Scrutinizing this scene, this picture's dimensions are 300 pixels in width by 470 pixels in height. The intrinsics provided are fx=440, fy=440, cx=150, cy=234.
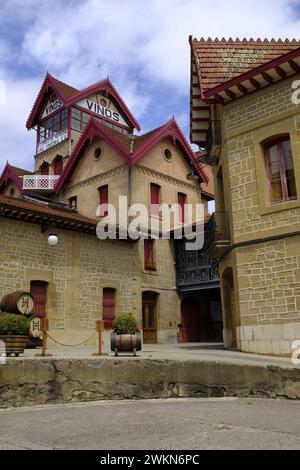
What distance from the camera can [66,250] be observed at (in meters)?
15.8

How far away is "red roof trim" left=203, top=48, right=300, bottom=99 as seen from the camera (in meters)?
9.82

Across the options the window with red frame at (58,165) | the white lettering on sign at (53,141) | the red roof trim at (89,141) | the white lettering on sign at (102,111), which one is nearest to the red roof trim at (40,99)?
the white lettering on sign at (53,141)

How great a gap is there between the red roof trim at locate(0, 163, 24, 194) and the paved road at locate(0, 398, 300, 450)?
1919 centimetres

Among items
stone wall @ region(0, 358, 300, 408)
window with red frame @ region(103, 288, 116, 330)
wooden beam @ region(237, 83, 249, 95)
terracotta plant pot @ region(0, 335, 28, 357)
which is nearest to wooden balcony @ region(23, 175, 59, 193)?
window with red frame @ region(103, 288, 116, 330)

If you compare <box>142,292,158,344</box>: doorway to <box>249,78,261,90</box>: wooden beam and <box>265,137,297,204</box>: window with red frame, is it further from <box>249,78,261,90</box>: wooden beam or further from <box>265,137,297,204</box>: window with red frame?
<box>249,78,261,90</box>: wooden beam

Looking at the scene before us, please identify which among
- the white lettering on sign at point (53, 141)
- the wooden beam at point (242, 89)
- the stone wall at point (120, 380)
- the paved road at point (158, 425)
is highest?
the white lettering on sign at point (53, 141)

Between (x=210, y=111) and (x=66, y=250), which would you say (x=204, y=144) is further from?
(x=66, y=250)

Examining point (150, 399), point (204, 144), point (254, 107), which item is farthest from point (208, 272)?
point (150, 399)

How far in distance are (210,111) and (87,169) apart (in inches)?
405

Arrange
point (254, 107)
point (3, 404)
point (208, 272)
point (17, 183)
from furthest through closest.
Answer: point (17, 183), point (208, 272), point (254, 107), point (3, 404)

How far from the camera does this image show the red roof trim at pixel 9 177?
24594mm

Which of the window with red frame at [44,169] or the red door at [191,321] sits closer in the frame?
the red door at [191,321]

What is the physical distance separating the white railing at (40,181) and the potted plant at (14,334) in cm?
1566

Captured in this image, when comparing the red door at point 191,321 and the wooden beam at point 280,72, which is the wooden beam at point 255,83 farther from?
the red door at point 191,321
